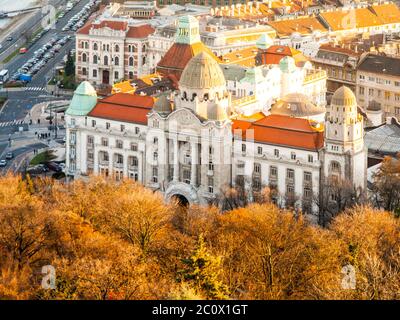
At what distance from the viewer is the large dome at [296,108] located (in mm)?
154500

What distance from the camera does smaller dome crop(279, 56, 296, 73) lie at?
170 m

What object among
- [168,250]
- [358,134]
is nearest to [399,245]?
[168,250]

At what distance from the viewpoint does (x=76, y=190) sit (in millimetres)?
126875

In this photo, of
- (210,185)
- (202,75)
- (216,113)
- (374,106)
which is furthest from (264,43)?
(210,185)

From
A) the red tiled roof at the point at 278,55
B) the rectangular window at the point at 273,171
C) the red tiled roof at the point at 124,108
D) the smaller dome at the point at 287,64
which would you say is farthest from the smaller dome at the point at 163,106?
the red tiled roof at the point at 278,55

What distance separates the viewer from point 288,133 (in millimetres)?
141875

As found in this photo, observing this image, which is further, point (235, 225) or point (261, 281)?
point (235, 225)

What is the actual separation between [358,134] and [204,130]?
1806 cm

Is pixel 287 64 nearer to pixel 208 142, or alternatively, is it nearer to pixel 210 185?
pixel 208 142

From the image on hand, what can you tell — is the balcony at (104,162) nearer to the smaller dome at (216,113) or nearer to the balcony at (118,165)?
the balcony at (118,165)

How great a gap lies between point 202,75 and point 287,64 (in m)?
26.4

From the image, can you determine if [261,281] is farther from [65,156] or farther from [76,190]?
[65,156]

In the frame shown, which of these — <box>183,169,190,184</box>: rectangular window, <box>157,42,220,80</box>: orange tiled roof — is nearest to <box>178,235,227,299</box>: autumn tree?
<box>183,169,190,184</box>: rectangular window

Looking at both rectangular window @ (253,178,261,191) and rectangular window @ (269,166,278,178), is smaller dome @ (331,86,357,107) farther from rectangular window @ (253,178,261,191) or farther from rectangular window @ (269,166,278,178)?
rectangular window @ (253,178,261,191)
